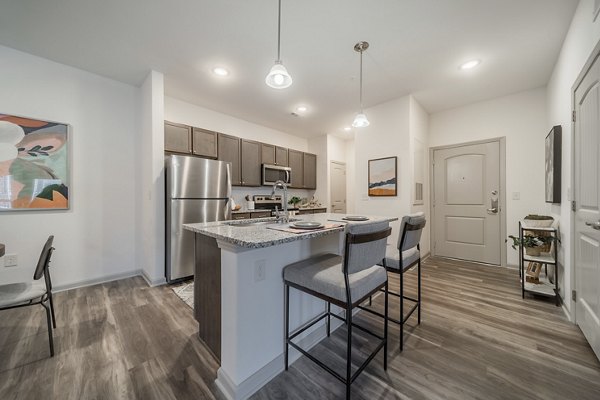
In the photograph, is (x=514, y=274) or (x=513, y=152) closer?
(x=514, y=274)

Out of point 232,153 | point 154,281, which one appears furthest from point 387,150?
point 154,281

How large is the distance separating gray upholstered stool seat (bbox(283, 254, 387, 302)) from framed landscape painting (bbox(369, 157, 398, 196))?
238cm

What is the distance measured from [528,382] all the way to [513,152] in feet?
10.9

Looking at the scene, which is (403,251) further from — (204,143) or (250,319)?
(204,143)

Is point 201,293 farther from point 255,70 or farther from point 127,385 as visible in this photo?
point 255,70

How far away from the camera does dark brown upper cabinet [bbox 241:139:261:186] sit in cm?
424

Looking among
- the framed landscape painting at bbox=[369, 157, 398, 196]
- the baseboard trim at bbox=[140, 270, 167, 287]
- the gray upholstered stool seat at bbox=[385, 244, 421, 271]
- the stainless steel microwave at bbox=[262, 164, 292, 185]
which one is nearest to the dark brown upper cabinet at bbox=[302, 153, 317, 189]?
the stainless steel microwave at bbox=[262, 164, 292, 185]

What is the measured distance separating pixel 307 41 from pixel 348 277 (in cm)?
226

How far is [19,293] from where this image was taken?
1.60 m

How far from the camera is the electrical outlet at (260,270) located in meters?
1.33

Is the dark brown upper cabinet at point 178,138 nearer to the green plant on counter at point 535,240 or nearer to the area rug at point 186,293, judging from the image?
the area rug at point 186,293

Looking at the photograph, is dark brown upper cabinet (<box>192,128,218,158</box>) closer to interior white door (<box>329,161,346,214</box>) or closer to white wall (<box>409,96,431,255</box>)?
interior white door (<box>329,161,346,214</box>)

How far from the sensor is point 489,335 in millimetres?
1841

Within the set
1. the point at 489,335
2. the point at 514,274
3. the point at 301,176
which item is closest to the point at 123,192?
the point at 301,176
